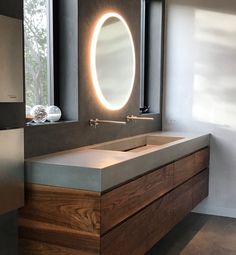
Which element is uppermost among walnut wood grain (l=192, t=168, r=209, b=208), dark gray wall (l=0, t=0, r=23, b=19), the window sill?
dark gray wall (l=0, t=0, r=23, b=19)

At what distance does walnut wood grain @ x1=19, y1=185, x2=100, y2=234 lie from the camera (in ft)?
6.28

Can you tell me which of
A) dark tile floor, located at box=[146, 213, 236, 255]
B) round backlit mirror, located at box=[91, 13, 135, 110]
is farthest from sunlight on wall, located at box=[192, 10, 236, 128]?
dark tile floor, located at box=[146, 213, 236, 255]

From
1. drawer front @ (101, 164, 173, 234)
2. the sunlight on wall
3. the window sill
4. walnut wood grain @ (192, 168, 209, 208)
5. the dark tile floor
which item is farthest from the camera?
the sunlight on wall

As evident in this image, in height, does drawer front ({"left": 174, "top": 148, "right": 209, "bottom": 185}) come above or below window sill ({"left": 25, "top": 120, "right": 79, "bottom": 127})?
below

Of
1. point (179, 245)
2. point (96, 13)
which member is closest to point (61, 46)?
point (96, 13)

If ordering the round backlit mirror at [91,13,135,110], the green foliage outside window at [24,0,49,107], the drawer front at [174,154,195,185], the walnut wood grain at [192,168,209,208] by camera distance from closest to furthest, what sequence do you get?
the green foliage outside window at [24,0,49,107], the round backlit mirror at [91,13,135,110], the drawer front at [174,154,195,185], the walnut wood grain at [192,168,209,208]

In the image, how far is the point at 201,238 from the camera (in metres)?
3.41

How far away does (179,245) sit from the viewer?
326cm

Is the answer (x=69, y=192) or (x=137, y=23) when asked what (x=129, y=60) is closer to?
(x=137, y=23)

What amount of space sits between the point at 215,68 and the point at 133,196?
211cm

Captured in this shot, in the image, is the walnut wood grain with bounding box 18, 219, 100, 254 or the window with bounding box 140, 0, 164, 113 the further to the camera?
the window with bounding box 140, 0, 164, 113

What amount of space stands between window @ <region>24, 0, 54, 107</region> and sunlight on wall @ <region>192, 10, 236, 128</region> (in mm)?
1847

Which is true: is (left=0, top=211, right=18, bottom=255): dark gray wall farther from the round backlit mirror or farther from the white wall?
the white wall

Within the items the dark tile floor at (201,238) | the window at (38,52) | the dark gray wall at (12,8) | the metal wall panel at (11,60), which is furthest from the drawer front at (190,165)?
the dark gray wall at (12,8)
